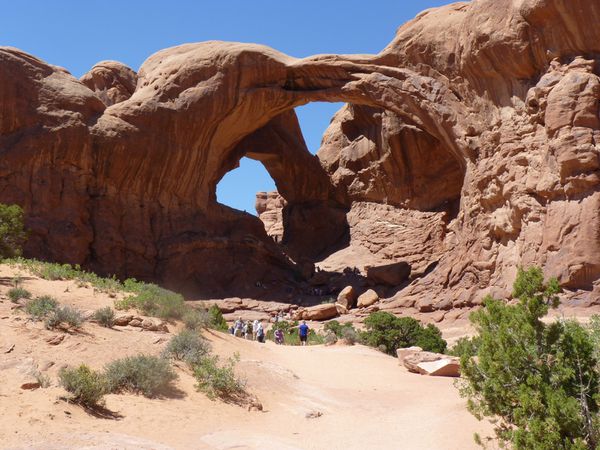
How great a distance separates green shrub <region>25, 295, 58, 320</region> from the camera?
1006 centimetres

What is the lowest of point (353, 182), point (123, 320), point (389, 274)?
point (389, 274)

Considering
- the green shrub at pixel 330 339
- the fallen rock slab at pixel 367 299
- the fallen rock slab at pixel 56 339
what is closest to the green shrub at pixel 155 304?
the fallen rock slab at pixel 56 339

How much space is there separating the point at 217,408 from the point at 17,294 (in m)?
4.27

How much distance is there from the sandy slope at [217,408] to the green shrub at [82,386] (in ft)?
0.56

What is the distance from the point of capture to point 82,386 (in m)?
7.73

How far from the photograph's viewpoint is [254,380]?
36.5 feet

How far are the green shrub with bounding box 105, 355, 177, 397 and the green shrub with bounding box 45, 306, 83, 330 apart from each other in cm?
146

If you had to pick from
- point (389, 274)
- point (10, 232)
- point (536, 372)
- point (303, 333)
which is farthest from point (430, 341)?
point (10, 232)

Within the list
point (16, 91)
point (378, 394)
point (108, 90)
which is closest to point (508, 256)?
point (378, 394)

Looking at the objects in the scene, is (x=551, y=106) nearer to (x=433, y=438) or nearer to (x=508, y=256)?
(x=508, y=256)

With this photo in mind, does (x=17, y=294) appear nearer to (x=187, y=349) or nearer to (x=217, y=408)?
(x=187, y=349)

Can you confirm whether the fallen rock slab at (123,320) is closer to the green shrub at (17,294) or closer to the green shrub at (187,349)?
the green shrub at (187,349)

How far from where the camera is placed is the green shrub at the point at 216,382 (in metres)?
9.67

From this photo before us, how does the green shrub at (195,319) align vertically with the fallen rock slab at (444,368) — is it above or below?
above
